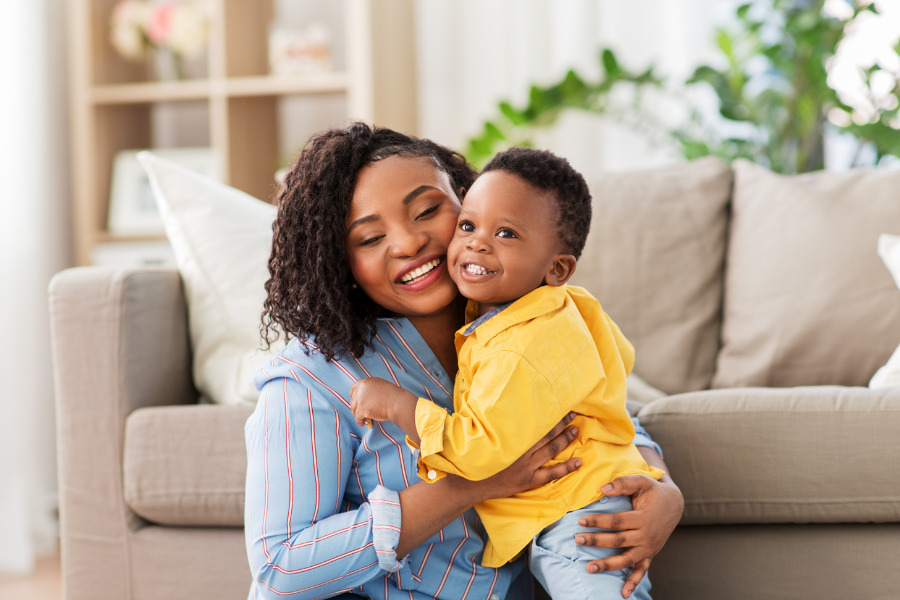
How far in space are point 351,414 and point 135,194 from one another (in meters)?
2.10

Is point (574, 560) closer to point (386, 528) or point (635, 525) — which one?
point (635, 525)

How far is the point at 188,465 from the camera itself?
4.67ft

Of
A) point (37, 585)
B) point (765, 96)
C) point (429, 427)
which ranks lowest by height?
point (37, 585)

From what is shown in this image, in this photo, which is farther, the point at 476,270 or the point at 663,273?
the point at 663,273

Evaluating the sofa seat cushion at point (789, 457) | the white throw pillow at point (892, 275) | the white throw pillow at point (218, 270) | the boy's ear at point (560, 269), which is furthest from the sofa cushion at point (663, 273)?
the boy's ear at point (560, 269)

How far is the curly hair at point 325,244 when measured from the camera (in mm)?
1034

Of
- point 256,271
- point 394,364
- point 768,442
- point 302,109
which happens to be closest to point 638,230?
point 768,442

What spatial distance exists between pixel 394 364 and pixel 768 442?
60 centimetres

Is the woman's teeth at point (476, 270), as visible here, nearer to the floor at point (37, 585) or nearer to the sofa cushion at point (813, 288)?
the sofa cushion at point (813, 288)

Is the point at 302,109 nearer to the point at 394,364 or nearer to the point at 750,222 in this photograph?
the point at 750,222

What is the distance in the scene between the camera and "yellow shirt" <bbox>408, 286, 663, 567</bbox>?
888mm

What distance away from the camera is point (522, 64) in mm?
3000

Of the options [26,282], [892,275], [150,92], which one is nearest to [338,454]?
[892,275]

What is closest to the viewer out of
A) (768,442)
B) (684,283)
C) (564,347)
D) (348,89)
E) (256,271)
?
(564,347)
